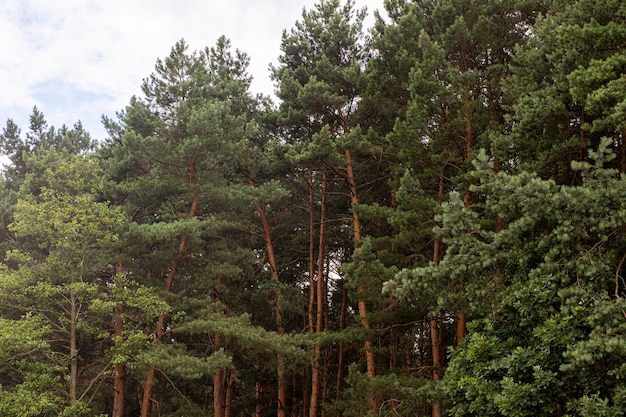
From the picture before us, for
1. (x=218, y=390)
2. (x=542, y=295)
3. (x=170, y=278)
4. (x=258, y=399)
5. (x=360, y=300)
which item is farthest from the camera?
(x=258, y=399)

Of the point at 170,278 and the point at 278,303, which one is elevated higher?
the point at 170,278

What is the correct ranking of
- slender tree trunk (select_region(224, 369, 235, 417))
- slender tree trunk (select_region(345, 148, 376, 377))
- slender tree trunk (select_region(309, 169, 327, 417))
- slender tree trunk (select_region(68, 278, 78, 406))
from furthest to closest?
slender tree trunk (select_region(224, 369, 235, 417)), slender tree trunk (select_region(309, 169, 327, 417)), slender tree trunk (select_region(345, 148, 376, 377)), slender tree trunk (select_region(68, 278, 78, 406))

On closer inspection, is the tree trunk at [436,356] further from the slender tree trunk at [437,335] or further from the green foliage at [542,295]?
the green foliage at [542,295]

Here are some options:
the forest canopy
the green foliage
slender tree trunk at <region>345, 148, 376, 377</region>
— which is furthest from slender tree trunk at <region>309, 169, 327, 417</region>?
the green foliage

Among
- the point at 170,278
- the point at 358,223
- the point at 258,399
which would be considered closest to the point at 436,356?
the point at 358,223

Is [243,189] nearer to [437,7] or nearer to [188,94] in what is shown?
[188,94]

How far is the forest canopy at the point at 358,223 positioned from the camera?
6176 millimetres

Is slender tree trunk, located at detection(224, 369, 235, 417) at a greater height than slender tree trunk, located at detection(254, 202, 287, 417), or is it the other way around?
slender tree trunk, located at detection(254, 202, 287, 417)

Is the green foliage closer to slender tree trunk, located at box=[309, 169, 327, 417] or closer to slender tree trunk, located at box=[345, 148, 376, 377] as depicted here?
slender tree trunk, located at box=[345, 148, 376, 377]

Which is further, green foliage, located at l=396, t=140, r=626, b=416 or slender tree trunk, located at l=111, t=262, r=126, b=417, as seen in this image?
slender tree trunk, located at l=111, t=262, r=126, b=417

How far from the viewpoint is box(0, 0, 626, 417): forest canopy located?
618cm

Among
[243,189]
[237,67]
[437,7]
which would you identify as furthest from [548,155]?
[237,67]

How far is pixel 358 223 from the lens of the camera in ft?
41.7

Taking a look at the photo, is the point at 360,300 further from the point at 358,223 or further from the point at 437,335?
the point at 358,223
